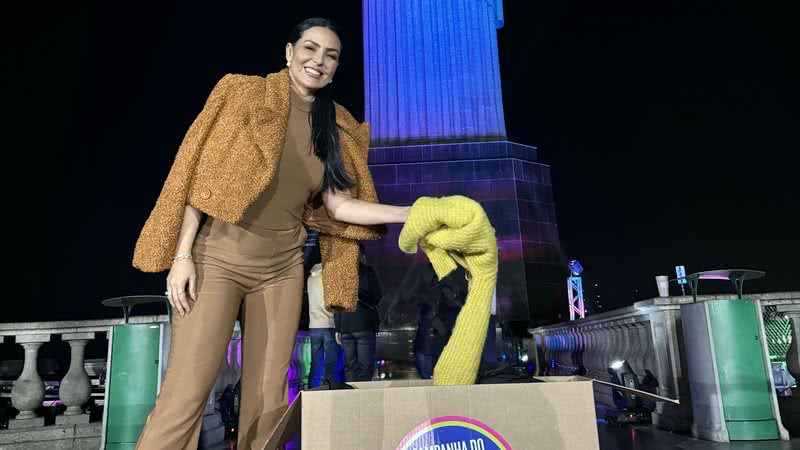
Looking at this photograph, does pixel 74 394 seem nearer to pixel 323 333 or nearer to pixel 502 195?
pixel 323 333

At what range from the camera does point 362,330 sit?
189 inches

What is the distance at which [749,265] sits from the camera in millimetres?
Result: 15000

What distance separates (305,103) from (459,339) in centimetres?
99

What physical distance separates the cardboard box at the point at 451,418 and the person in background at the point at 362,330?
143 inches

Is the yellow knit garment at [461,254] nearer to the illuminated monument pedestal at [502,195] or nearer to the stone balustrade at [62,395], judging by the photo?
the stone balustrade at [62,395]

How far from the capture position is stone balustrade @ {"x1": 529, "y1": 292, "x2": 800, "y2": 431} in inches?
191

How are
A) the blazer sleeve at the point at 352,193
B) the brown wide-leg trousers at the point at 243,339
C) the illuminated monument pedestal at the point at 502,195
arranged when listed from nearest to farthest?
the brown wide-leg trousers at the point at 243,339
the blazer sleeve at the point at 352,193
the illuminated monument pedestal at the point at 502,195

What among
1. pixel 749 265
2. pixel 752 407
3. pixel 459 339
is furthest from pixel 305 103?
pixel 749 265

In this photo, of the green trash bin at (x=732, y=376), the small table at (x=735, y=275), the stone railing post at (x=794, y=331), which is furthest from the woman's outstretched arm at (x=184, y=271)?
the stone railing post at (x=794, y=331)

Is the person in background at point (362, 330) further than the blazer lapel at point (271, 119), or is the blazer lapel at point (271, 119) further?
the person in background at point (362, 330)

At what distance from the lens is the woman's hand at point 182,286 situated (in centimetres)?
146

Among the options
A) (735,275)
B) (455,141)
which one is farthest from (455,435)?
(455,141)

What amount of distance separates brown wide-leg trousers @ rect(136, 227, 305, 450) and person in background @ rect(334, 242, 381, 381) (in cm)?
296

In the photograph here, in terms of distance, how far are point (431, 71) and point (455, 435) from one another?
579 inches
